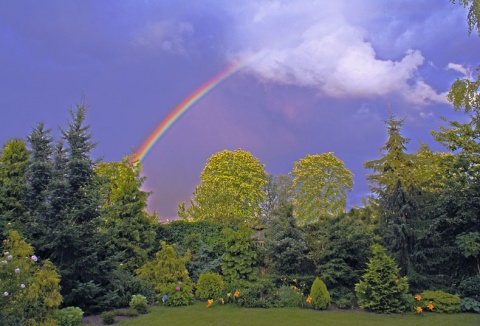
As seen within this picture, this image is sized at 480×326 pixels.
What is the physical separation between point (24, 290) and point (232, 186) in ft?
94.9

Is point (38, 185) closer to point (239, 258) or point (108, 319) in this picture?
Answer: point (108, 319)

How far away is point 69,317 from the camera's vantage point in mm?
9430

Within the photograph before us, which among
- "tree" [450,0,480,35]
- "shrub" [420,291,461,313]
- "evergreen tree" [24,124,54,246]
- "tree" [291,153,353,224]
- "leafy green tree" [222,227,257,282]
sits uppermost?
"tree" [291,153,353,224]

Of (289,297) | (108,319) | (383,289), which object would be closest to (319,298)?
(289,297)

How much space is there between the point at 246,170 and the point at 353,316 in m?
27.6

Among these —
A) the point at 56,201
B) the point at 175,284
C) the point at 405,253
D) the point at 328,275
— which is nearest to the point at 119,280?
the point at 175,284

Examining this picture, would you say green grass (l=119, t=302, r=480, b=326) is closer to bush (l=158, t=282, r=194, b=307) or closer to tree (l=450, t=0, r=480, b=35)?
bush (l=158, t=282, r=194, b=307)

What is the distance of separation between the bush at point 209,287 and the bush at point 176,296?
427mm

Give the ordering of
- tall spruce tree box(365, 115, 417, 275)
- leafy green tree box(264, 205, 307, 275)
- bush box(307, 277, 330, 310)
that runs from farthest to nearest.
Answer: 1. tall spruce tree box(365, 115, 417, 275)
2. leafy green tree box(264, 205, 307, 275)
3. bush box(307, 277, 330, 310)

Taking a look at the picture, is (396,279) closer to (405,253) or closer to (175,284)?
(405,253)

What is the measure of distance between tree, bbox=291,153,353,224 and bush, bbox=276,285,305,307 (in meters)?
24.1

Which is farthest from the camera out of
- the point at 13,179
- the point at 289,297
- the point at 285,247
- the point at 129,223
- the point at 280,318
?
the point at 129,223

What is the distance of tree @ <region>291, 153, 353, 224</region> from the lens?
3644 cm

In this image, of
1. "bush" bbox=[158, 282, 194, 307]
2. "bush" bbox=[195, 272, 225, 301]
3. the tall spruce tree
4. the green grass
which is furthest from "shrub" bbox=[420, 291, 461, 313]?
"bush" bbox=[158, 282, 194, 307]
